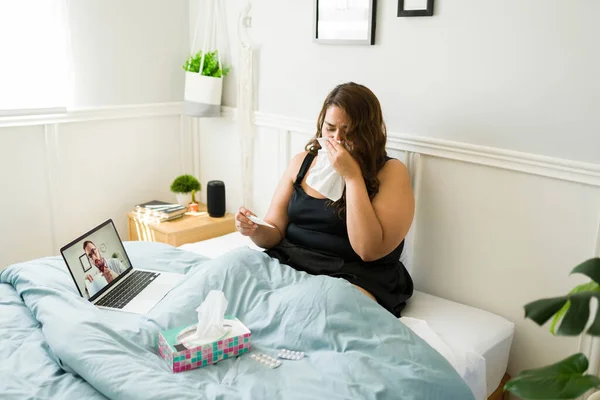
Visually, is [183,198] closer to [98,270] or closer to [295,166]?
[295,166]

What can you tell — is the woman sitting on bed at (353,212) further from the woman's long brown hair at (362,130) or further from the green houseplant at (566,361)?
the green houseplant at (566,361)

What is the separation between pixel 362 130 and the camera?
192 centimetres

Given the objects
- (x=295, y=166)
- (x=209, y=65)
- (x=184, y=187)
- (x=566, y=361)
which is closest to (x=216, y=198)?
(x=184, y=187)

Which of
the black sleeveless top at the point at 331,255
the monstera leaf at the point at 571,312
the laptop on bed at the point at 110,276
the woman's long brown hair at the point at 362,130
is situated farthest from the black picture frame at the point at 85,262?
the monstera leaf at the point at 571,312

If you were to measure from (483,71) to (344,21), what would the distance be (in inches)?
23.8

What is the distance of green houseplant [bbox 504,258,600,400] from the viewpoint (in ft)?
2.58

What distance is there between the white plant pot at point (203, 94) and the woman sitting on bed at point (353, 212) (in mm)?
882

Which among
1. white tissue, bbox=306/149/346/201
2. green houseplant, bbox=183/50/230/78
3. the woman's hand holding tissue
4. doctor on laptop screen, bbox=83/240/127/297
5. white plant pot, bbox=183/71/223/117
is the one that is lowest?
doctor on laptop screen, bbox=83/240/127/297

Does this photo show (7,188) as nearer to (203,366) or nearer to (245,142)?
(245,142)

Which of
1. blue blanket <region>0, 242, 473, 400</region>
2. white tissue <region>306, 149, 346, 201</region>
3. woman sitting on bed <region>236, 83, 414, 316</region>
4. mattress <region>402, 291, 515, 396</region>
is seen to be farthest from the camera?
white tissue <region>306, 149, 346, 201</region>

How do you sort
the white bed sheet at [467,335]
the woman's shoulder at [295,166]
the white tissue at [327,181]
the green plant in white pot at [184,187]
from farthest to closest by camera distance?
the green plant in white pot at [184,187] → the woman's shoulder at [295,166] → the white tissue at [327,181] → the white bed sheet at [467,335]

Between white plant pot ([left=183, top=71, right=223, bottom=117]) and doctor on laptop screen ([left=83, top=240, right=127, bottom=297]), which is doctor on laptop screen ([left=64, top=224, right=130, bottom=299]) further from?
white plant pot ([left=183, top=71, right=223, bottom=117])

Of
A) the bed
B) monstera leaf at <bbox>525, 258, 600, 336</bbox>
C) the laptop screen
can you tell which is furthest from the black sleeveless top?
monstera leaf at <bbox>525, 258, 600, 336</bbox>

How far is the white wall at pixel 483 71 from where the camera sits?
167 centimetres
